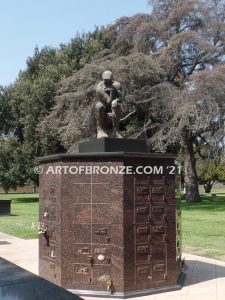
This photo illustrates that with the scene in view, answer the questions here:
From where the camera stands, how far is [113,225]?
285 inches

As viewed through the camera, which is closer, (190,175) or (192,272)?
(192,272)

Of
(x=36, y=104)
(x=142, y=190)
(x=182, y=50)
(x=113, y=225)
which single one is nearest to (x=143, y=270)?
(x=113, y=225)

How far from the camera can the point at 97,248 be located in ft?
23.9

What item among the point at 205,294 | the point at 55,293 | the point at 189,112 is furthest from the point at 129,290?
the point at 189,112

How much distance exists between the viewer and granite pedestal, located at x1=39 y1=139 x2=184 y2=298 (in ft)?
23.7

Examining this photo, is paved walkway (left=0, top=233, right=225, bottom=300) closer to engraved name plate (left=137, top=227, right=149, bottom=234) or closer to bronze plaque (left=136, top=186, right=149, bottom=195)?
engraved name plate (left=137, top=227, right=149, bottom=234)

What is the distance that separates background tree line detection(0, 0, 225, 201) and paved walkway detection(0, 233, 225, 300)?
14512mm

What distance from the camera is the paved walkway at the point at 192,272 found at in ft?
23.6

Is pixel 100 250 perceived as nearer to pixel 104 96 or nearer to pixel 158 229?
pixel 158 229

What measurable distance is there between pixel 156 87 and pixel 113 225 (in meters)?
21.2

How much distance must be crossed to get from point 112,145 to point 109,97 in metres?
1.01

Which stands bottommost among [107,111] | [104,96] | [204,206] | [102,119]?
[204,206]

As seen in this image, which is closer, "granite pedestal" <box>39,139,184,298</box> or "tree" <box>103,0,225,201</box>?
"granite pedestal" <box>39,139,184,298</box>

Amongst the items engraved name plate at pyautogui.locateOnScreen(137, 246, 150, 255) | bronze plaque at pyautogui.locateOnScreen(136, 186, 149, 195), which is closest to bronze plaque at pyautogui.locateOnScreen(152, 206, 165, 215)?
bronze plaque at pyautogui.locateOnScreen(136, 186, 149, 195)
